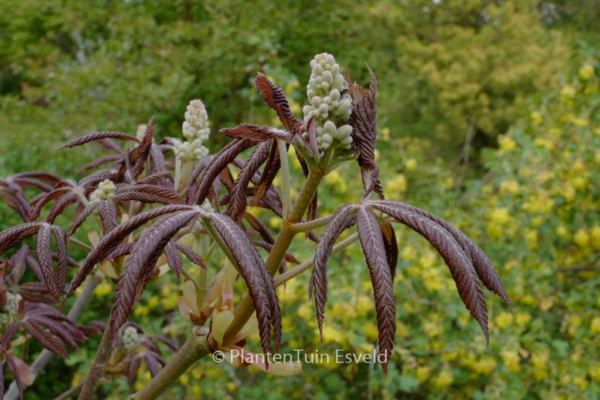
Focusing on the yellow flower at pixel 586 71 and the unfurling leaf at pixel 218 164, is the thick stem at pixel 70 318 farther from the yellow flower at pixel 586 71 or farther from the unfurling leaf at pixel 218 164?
the yellow flower at pixel 586 71

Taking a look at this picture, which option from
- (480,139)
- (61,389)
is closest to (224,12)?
(61,389)

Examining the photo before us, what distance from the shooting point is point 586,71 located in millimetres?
2791

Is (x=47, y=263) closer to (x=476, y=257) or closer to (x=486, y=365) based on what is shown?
(x=476, y=257)

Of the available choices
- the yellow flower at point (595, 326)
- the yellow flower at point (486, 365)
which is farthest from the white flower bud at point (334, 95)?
the yellow flower at point (595, 326)

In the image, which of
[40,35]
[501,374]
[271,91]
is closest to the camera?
[271,91]

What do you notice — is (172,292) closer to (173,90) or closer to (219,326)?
(173,90)

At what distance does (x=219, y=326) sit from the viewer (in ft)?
2.18

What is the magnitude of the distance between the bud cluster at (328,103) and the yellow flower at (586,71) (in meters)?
2.77

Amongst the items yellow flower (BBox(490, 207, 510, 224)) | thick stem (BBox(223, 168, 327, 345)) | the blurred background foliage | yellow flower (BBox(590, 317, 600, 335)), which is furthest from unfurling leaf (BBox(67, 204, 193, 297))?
yellow flower (BBox(490, 207, 510, 224))

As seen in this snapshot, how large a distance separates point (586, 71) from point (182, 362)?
2902 mm

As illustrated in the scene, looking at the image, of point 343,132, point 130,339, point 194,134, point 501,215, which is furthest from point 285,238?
point 501,215

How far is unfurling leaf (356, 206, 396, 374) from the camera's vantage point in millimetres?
493

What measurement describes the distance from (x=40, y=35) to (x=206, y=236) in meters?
Result: 9.21

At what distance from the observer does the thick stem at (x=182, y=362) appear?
2.27 ft
